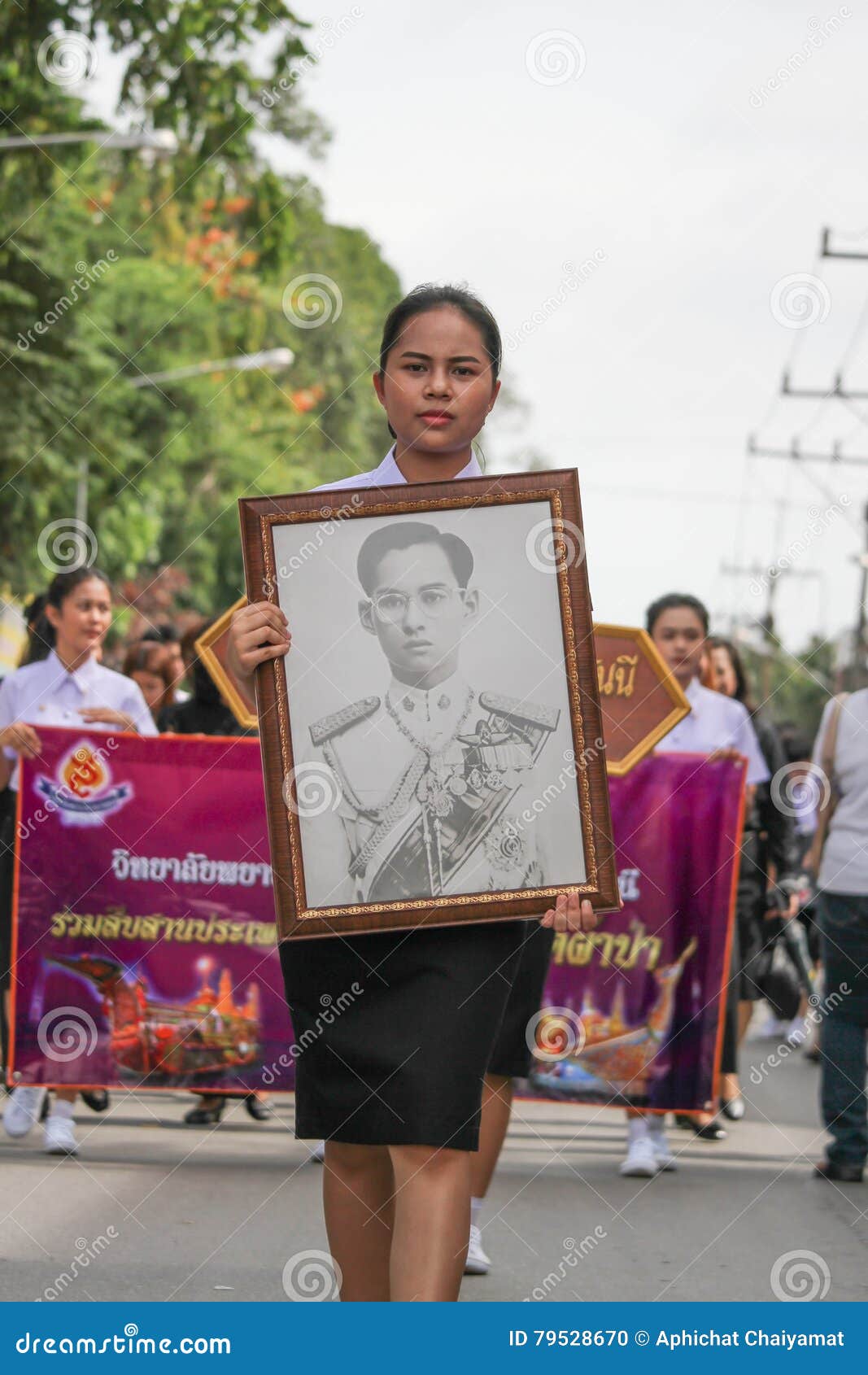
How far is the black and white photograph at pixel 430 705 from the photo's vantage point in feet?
11.8

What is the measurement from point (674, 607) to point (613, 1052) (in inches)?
69.1

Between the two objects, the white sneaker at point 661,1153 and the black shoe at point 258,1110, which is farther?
the black shoe at point 258,1110

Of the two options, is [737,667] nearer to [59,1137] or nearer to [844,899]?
[844,899]

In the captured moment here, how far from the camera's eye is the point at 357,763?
363 cm

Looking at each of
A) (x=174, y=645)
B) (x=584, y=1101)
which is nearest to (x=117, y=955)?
(x=584, y=1101)

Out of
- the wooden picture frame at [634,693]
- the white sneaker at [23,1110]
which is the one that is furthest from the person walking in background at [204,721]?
the wooden picture frame at [634,693]

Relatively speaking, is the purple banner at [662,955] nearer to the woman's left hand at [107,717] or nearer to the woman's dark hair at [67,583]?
the woman's left hand at [107,717]

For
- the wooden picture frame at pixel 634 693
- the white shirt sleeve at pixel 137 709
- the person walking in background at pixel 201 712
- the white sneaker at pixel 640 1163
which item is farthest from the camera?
the person walking in background at pixel 201 712

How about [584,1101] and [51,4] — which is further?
[51,4]

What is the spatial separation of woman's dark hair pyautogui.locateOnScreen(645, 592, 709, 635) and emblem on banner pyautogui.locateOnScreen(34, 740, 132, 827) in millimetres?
2184

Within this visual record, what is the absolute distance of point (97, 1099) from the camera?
8648mm

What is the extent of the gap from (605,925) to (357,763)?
4629 millimetres
